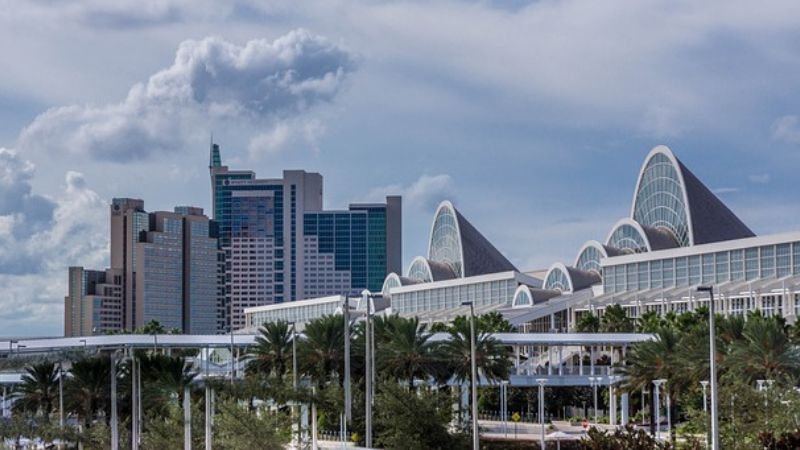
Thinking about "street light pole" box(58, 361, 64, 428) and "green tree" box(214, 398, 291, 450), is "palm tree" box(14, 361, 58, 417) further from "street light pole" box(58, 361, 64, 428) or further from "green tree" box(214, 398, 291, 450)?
"green tree" box(214, 398, 291, 450)

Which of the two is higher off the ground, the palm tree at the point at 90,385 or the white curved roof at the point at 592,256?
the white curved roof at the point at 592,256

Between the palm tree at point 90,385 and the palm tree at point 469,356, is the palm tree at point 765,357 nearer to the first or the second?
the palm tree at point 469,356

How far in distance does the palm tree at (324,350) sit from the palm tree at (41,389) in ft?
46.7

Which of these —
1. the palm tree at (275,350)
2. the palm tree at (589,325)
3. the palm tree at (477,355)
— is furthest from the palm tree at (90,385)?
the palm tree at (589,325)

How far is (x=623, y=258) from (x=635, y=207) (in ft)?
61.4

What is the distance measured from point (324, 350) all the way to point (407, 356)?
518 cm

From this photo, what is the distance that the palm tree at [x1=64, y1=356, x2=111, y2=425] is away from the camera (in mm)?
71062

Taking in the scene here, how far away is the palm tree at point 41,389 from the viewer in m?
78.6

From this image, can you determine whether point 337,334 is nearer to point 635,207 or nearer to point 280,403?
point 280,403

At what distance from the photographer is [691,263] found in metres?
143

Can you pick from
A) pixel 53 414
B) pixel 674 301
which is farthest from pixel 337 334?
pixel 674 301

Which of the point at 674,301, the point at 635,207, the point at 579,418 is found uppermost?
the point at 635,207

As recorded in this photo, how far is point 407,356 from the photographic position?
80875mm

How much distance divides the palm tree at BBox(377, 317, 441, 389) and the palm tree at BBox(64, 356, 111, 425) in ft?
54.2
